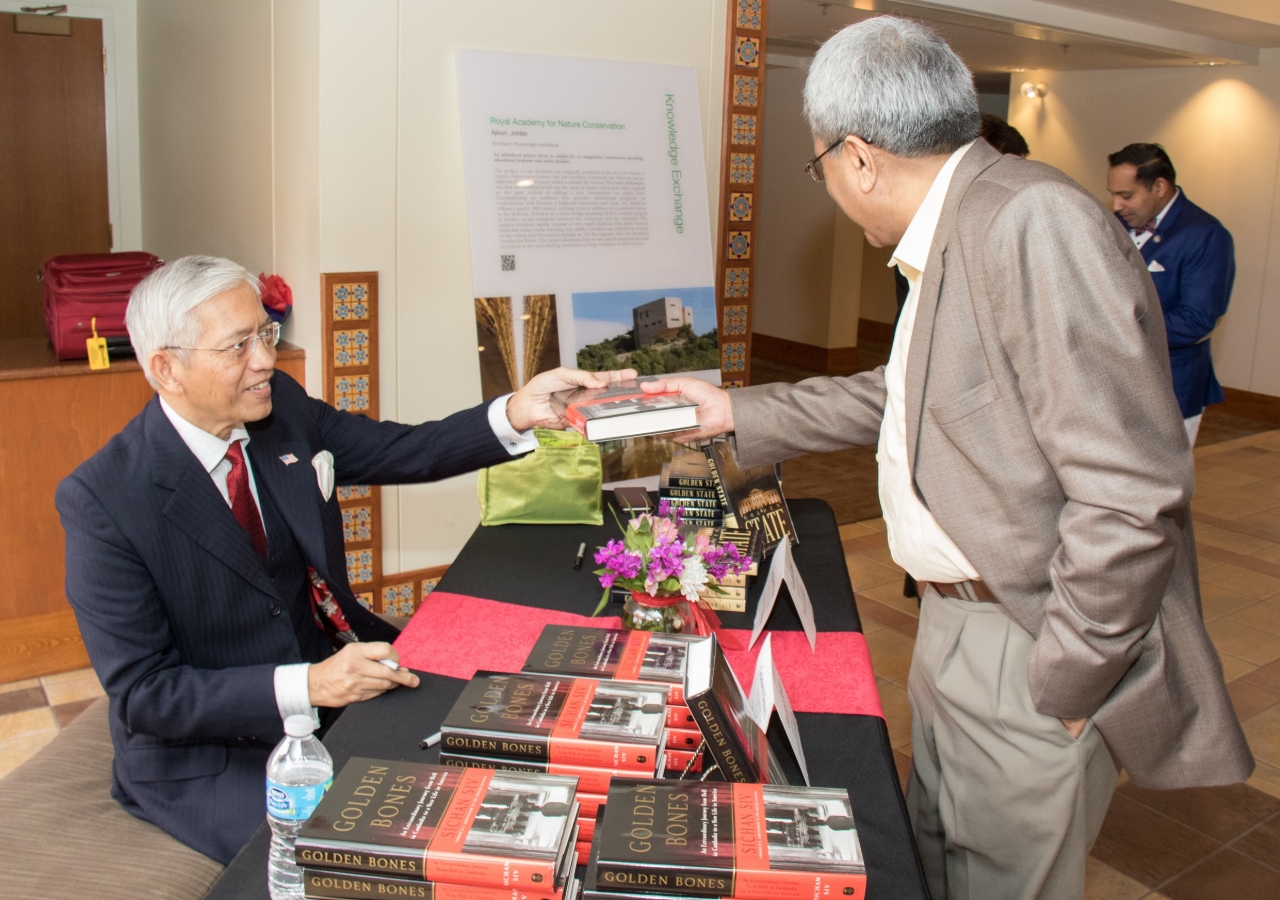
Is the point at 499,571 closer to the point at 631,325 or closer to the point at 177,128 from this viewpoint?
the point at 631,325

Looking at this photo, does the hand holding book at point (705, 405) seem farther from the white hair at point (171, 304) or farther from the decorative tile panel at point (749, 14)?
the decorative tile panel at point (749, 14)

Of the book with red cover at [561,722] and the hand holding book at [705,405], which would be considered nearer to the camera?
the book with red cover at [561,722]

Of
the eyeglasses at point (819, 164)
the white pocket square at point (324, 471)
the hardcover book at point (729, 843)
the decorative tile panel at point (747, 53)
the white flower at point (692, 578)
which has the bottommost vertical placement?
the hardcover book at point (729, 843)

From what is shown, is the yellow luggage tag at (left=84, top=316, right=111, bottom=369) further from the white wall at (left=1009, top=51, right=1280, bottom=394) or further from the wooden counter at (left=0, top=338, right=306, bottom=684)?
the white wall at (left=1009, top=51, right=1280, bottom=394)

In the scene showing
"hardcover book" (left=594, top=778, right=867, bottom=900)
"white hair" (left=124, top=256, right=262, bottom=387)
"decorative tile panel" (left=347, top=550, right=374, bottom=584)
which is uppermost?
"white hair" (left=124, top=256, right=262, bottom=387)

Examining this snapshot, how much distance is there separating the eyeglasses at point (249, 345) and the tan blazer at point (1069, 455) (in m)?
1.23

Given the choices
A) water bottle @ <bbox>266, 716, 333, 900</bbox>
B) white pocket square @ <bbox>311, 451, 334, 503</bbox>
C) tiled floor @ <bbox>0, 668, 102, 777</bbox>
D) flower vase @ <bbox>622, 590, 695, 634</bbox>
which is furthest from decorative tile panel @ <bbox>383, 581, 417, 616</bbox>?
water bottle @ <bbox>266, 716, 333, 900</bbox>

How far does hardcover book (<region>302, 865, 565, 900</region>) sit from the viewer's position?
42.1 inches

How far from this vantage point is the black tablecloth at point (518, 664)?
132 centimetres

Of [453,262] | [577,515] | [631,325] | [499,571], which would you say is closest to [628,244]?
[631,325]

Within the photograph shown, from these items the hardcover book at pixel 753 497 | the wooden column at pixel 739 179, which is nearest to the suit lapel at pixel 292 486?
the hardcover book at pixel 753 497

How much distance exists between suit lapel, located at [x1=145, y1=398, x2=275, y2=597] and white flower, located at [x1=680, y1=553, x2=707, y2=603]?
31.0 inches

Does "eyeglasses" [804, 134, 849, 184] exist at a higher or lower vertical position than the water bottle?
higher

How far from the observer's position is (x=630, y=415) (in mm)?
1968
